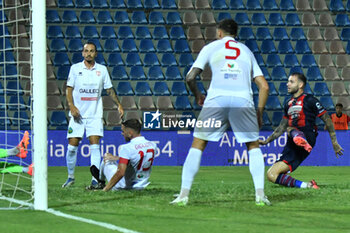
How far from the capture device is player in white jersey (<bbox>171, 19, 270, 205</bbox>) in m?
6.83

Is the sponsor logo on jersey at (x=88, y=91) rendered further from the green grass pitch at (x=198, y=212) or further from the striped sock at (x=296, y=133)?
the striped sock at (x=296, y=133)

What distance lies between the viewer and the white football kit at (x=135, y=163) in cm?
830

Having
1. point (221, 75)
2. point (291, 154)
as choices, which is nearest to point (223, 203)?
point (221, 75)

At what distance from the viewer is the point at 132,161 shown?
8.37 metres

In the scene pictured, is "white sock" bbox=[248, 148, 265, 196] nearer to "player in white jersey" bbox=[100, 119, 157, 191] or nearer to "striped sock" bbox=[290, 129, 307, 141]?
"player in white jersey" bbox=[100, 119, 157, 191]

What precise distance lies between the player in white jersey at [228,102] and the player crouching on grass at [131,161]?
141 centimetres

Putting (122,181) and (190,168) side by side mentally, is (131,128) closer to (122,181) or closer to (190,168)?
(122,181)

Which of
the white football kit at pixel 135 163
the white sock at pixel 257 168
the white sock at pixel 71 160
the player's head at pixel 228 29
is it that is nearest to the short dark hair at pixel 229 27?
the player's head at pixel 228 29

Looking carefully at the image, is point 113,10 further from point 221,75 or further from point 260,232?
point 260,232

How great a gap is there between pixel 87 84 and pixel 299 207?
160 inches

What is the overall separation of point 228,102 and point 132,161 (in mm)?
1970

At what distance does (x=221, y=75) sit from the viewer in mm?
6859

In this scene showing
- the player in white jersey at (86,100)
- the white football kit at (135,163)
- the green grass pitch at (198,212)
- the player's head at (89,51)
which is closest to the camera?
the green grass pitch at (198,212)

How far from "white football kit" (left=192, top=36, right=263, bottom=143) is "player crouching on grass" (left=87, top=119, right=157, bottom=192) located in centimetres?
157
